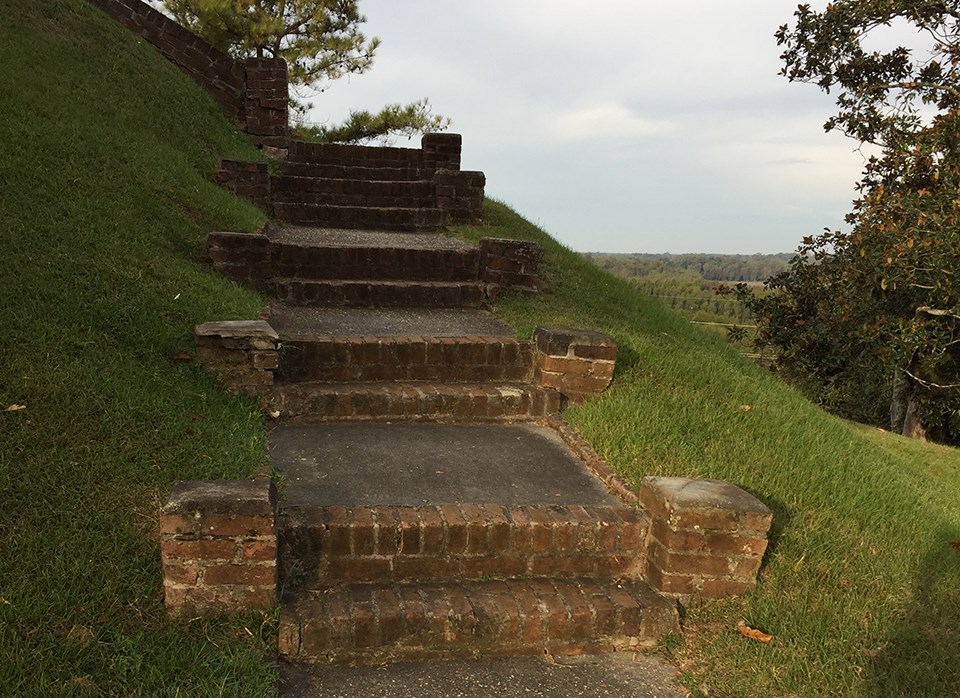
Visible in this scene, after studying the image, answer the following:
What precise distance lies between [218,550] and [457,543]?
1.00 m

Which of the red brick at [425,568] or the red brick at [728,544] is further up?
the red brick at [728,544]

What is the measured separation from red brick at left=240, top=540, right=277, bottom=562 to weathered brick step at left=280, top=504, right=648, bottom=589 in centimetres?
23

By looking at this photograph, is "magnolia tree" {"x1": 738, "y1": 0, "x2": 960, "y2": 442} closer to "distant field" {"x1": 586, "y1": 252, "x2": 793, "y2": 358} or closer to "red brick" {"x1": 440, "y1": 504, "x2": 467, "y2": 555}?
"distant field" {"x1": 586, "y1": 252, "x2": 793, "y2": 358}

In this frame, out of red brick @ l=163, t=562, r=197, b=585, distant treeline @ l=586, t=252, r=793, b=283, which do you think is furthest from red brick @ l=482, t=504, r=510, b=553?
distant treeline @ l=586, t=252, r=793, b=283

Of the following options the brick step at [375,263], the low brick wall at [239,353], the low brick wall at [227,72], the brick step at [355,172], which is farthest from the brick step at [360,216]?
the low brick wall at [239,353]

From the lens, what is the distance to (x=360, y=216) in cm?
934

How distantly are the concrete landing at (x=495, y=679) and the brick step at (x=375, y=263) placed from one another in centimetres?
491

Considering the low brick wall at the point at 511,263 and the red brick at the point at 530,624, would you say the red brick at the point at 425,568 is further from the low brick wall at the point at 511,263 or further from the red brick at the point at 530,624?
the low brick wall at the point at 511,263

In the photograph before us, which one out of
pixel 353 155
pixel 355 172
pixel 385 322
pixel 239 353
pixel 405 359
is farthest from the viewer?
pixel 353 155

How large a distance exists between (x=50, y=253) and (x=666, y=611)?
177 inches

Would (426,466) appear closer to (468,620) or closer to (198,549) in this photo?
(468,620)

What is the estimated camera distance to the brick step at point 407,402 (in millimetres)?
4406

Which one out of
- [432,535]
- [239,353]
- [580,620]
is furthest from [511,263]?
[580,620]

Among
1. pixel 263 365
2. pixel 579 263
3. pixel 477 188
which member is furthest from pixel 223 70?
pixel 263 365
